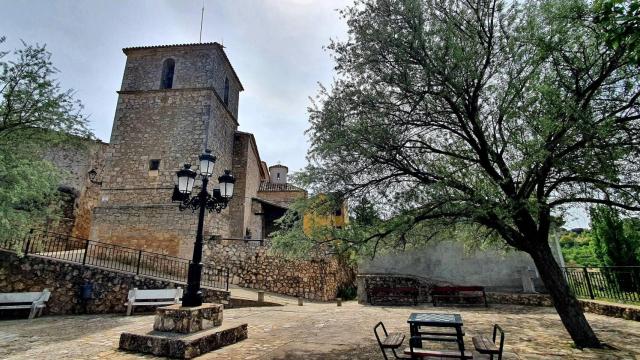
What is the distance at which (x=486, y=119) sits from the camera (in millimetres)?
6855

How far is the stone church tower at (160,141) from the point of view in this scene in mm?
15633

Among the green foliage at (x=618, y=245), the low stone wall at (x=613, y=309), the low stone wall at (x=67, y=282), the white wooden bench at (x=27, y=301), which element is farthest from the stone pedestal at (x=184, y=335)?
the green foliage at (x=618, y=245)

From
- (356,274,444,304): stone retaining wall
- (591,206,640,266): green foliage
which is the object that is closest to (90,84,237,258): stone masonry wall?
(356,274,444,304): stone retaining wall

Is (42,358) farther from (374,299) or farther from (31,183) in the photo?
(374,299)

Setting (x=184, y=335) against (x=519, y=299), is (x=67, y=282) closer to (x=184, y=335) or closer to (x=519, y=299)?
(x=184, y=335)

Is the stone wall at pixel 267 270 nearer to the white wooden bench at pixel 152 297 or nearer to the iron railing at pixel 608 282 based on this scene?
the white wooden bench at pixel 152 297

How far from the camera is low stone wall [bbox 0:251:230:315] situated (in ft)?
34.8

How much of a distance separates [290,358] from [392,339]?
1.65 m

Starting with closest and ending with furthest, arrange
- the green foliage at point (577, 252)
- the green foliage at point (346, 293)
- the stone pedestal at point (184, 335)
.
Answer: the stone pedestal at point (184, 335) < the green foliage at point (346, 293) < the green foliage at point (577, 252)

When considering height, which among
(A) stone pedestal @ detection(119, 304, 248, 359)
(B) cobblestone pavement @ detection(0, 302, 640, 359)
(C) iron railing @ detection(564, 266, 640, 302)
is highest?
(C) iron railing @ detection(564, 266, 640, 302)

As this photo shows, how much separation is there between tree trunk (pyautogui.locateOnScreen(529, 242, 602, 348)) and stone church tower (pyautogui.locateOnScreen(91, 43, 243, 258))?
538 inches

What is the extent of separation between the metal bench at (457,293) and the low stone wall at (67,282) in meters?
10.3

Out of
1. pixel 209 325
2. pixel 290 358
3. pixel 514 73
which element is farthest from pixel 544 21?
pixel 209 325

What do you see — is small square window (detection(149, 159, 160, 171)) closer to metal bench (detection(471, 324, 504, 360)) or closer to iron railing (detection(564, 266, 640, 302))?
metal bench (detection(471, 324, 504, 360))
